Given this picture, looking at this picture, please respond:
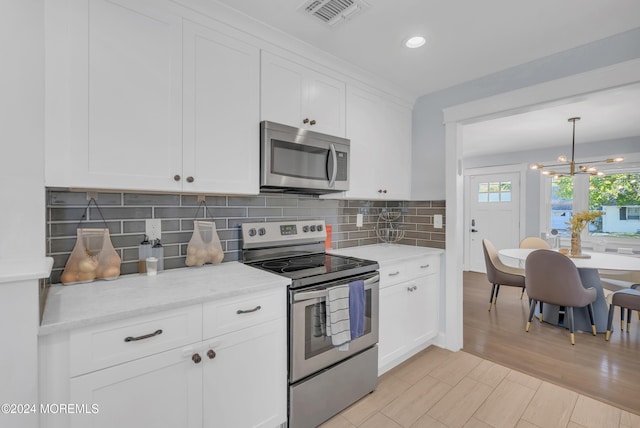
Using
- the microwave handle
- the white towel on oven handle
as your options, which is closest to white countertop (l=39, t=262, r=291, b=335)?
the white towel on oven handle

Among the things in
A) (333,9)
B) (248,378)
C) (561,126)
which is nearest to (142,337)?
(248,378)

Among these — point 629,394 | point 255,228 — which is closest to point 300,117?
point 255,228

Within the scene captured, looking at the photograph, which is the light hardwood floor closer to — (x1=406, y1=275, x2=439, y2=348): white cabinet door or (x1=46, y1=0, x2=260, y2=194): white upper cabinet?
(x1=406, y1=275, x2=439, y2=348): white cabinet door

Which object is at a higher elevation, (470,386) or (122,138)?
(122,138)

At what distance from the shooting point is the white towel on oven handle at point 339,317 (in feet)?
5.80

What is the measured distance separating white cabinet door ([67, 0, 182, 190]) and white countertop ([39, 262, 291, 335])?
48 cm

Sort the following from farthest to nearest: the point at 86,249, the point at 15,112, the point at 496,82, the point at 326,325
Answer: the point at 496,82
the point at 326,325
the point at 86,249
the point at 15,112

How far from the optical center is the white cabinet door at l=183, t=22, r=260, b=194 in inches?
63.8

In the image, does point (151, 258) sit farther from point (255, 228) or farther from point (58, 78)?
point (58, 78)

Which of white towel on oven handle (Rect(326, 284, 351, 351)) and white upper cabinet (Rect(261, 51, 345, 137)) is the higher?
white upper cabinet (Rect(261, 51, 345, 137))

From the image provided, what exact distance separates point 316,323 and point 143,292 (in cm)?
91

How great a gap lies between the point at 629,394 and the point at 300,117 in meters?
2.98

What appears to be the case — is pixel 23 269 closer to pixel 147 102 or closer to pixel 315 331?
pixel 147 102

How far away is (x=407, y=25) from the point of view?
1.84m
